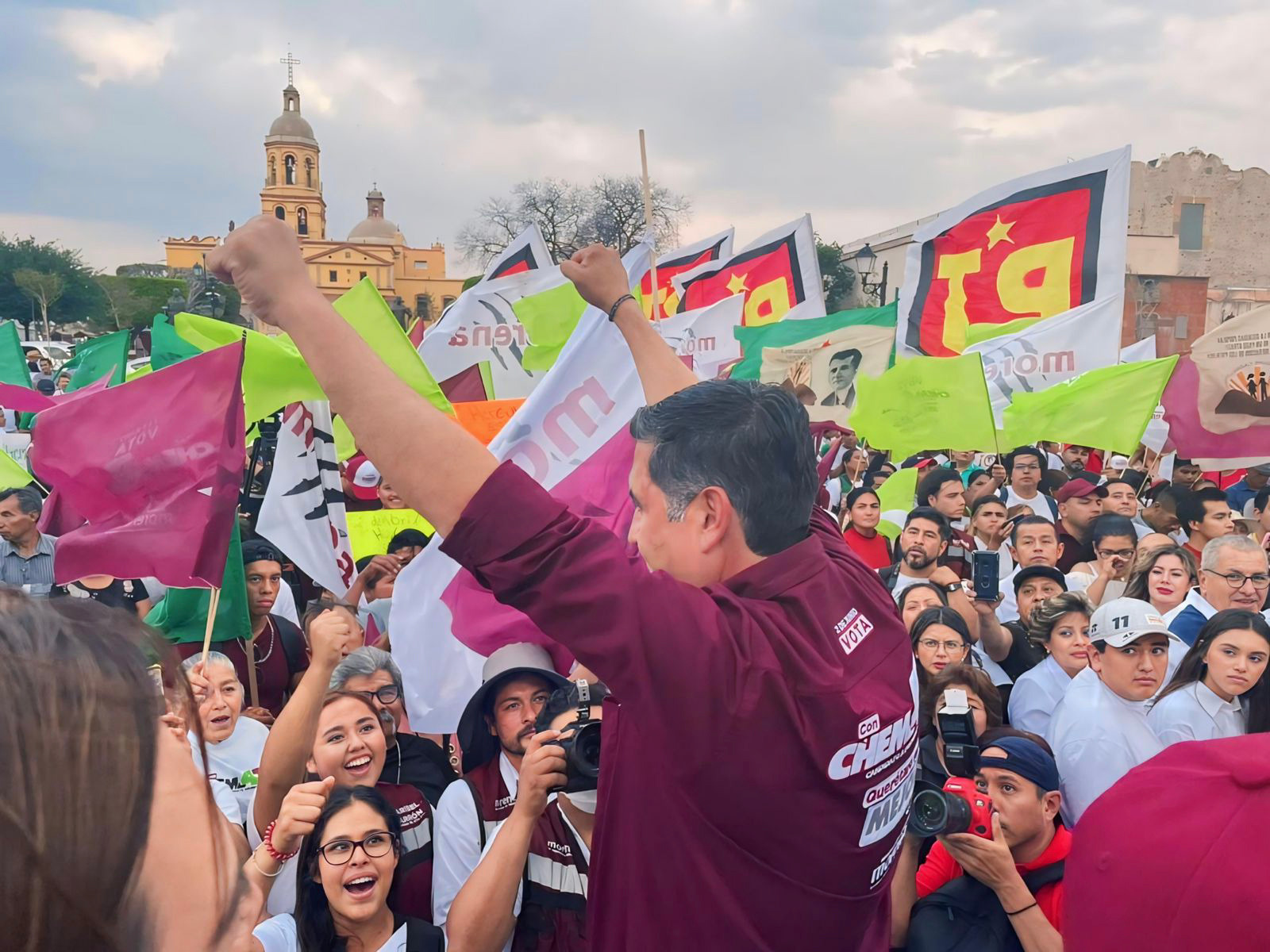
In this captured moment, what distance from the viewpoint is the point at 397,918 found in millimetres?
2830

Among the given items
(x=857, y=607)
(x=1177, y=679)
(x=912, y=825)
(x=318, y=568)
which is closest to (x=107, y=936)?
(x=857, y=607)

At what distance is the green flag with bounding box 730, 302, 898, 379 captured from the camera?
10375 mm

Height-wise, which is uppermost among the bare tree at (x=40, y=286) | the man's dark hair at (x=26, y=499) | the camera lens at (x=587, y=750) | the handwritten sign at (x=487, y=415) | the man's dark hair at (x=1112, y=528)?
the bare tree at (x=40, y=286)

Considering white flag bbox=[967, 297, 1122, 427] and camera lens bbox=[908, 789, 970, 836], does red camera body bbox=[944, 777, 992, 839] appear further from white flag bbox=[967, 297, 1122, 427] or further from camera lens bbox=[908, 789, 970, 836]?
white flag bbox=[967, 297, 1122, 427]

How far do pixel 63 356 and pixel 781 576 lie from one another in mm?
37499

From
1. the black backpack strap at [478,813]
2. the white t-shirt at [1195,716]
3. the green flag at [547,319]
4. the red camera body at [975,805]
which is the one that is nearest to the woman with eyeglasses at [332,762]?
the black backpack strap at [478,813]

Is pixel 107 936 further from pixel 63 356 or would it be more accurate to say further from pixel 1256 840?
pixel 63 356

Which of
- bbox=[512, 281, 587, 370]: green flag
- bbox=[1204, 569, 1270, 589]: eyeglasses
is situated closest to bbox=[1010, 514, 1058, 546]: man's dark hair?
bbox=[1204, 569, 1270, 589]: eyeglasses

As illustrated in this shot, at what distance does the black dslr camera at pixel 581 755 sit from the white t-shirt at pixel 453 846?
689 mm

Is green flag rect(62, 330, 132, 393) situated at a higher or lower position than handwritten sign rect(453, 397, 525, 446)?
higher

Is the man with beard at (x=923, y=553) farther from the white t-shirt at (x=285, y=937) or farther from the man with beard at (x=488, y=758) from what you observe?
the white t-shirt at (x=285, y=937)

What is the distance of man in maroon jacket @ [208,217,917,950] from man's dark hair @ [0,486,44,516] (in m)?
6.26

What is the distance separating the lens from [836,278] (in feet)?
170

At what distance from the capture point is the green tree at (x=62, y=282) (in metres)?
53.2
